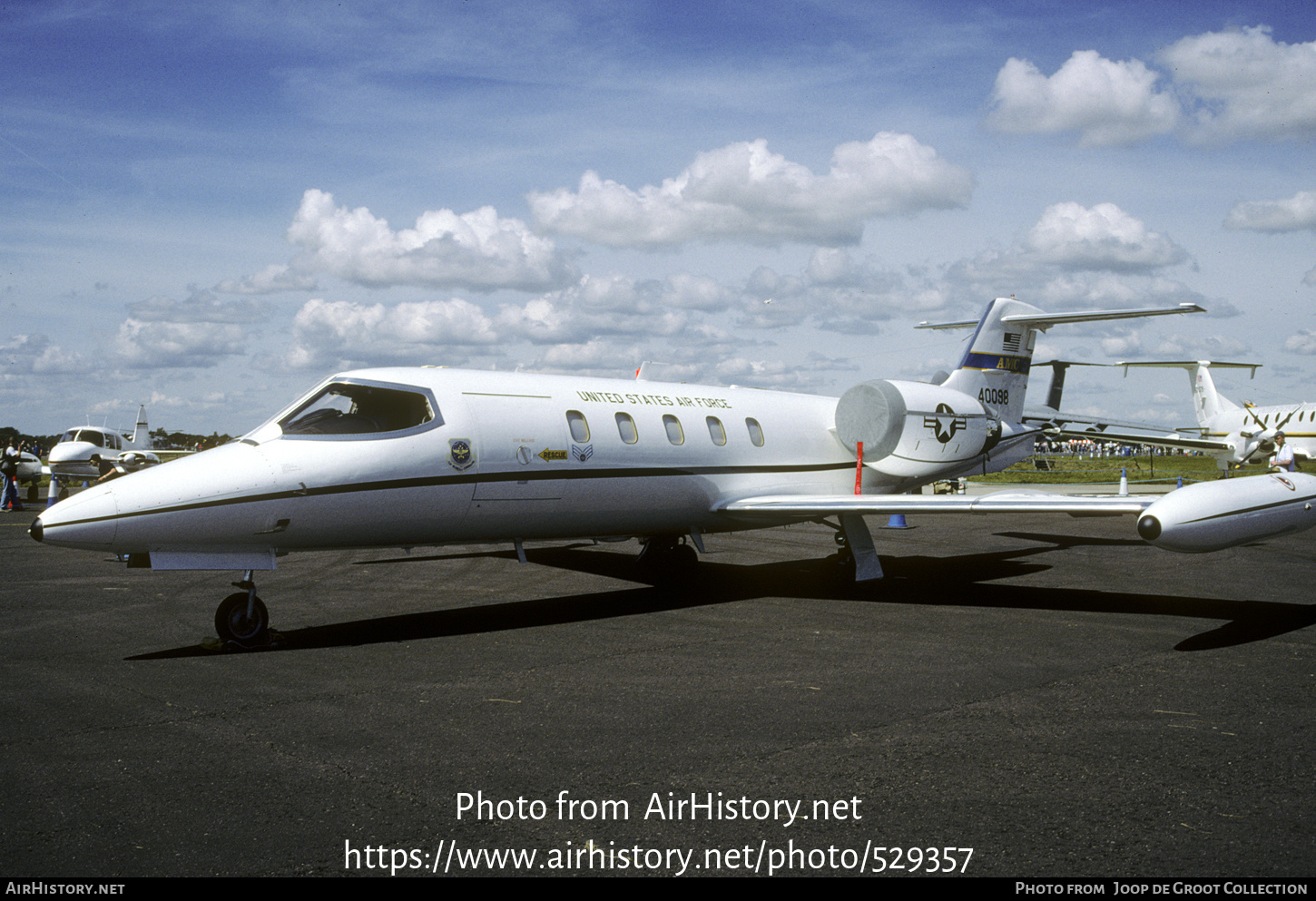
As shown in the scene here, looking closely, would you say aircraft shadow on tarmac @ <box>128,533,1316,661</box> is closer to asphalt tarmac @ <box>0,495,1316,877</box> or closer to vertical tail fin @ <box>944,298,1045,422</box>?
asphalt tarmac @ <box>0,495,1316,877</box>

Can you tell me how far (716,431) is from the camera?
1246cm

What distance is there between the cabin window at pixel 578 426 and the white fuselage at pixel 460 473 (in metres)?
0.02

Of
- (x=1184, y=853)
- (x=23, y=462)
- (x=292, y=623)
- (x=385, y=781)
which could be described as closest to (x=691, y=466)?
(x=292, y=623)

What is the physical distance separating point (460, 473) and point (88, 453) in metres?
31.6

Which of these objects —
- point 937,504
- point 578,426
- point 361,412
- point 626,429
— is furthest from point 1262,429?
point 361,412

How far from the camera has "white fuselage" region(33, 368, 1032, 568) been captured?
8.08 m

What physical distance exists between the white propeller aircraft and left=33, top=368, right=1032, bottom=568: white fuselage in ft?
0.06

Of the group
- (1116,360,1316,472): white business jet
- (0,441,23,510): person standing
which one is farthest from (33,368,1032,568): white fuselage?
(1116,360,1316,472): white business jet

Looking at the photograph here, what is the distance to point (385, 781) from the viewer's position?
4.94 metres

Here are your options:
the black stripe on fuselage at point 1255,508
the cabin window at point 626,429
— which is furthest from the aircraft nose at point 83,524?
the black stripe on fuselage at point 1255,508

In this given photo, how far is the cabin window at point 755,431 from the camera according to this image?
12.9 metres
